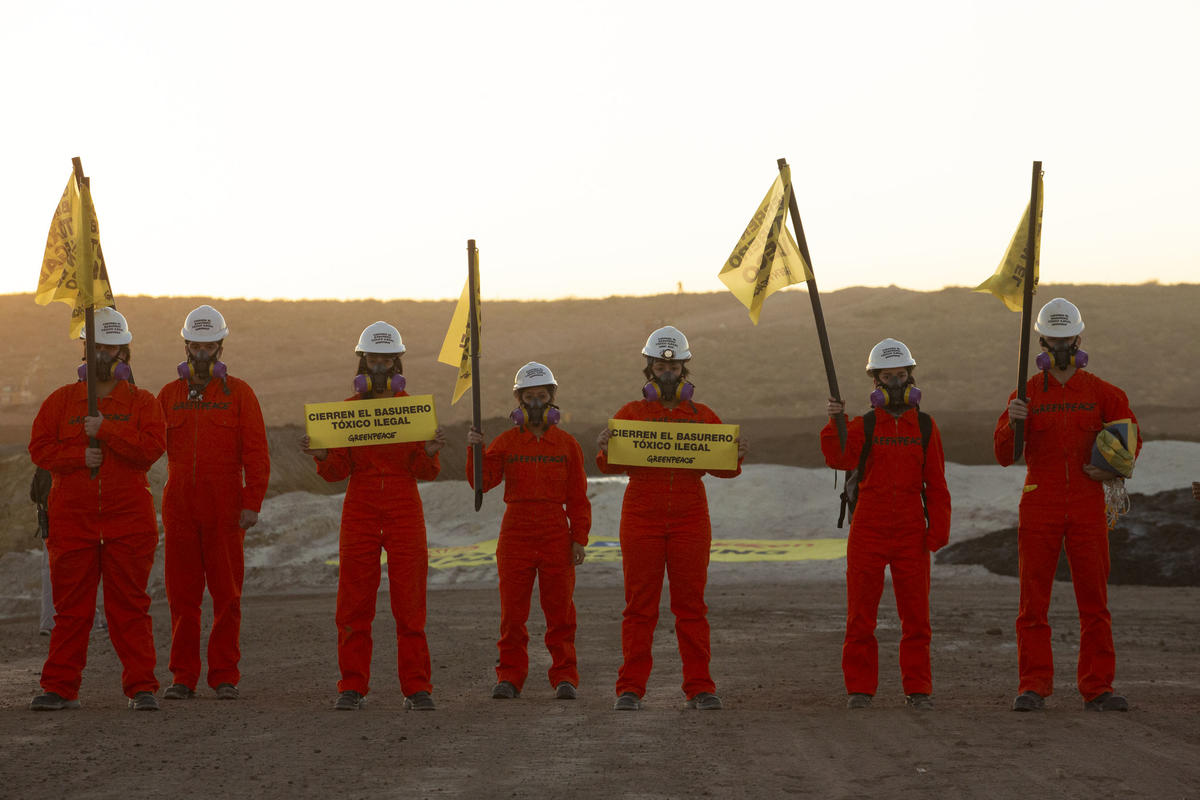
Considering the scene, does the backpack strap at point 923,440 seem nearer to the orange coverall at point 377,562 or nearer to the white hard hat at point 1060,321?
the white hard hat at point 1060,321

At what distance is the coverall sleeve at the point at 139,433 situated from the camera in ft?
30.7

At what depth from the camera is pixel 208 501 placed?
32.7ft

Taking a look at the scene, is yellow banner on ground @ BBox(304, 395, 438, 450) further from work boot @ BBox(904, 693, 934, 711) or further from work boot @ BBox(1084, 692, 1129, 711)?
work boot @ BBox(1084, 692, 1129, 711)

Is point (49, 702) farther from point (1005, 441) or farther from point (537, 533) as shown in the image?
point (1005, 441)

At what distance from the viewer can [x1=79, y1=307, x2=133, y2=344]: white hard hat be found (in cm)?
991

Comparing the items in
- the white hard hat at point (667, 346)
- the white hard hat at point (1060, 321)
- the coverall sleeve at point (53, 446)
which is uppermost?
the white hard hat at point (1060, 321)

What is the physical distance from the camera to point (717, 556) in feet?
83.1

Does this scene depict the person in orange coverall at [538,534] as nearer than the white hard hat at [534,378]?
Yes

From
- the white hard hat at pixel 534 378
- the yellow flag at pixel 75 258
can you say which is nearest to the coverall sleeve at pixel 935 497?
the white hard hat at pixel 534 378

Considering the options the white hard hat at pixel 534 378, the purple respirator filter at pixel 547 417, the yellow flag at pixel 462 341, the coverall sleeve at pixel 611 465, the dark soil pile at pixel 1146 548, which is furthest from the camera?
the dark soil pile at pixel 1146 548

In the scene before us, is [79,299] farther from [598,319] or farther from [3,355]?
[598,319]

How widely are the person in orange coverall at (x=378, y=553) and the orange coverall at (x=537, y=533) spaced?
0.70 metres

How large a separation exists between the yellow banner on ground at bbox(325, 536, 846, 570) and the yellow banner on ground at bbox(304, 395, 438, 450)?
14.7m

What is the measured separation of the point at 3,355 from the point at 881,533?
73666mm
